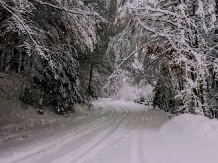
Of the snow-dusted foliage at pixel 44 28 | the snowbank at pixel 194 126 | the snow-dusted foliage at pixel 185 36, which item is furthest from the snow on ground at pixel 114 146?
the snow-dusted foliage at pixel 44 28

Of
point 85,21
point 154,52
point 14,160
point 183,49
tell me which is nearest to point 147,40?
point 154,52

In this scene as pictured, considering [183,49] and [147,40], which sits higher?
[147,40]

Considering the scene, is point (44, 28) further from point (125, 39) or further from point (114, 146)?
point (114, 146)

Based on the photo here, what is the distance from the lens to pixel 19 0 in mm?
5605

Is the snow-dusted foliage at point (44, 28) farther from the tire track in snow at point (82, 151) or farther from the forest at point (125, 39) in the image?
the tire track in snow at point (82, 151)

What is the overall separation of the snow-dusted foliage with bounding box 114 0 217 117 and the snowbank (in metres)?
0.79

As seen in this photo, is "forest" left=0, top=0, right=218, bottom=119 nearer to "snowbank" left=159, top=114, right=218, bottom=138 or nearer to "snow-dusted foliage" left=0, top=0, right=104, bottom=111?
"snow-dusted foliage" left=0, top=0, right=104, bottom=111

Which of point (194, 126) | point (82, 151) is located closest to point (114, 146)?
point (82, 151)

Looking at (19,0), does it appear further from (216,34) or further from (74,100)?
(74,100)

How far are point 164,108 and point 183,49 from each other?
1563 cm

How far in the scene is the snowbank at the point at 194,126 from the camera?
6.80 meters

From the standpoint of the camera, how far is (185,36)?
9680 mm

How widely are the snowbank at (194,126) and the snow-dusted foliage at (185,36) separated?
79cm

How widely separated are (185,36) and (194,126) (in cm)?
393
